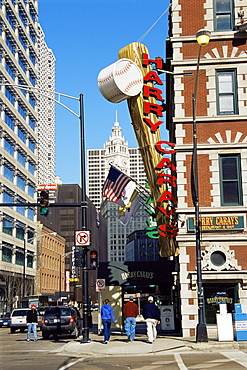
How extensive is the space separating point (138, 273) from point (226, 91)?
998 centimetres

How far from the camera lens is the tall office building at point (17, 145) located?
73.8m

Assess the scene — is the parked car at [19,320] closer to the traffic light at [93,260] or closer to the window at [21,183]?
the traffic light at [93,260]

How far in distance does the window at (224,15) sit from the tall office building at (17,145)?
46161 mm

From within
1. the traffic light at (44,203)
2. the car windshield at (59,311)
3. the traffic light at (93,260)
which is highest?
the traffic light at (44,203)

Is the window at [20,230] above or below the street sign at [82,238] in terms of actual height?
above

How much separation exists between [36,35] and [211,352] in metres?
85.8

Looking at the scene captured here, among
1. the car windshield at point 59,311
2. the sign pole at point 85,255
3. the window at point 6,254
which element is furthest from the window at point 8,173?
the sign pole at point 85,255

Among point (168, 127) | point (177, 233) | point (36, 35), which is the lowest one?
point (177, 233)

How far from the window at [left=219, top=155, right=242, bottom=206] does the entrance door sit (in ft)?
11.7

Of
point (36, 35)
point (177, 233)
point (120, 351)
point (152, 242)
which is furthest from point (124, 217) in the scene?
point (152, 242)

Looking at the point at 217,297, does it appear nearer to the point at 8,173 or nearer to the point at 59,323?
the point at 59,323

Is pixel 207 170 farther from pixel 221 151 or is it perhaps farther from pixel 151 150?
pixel 151 150

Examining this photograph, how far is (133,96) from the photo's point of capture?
23.9 meters

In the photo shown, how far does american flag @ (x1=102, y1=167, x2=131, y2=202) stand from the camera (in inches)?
1047
